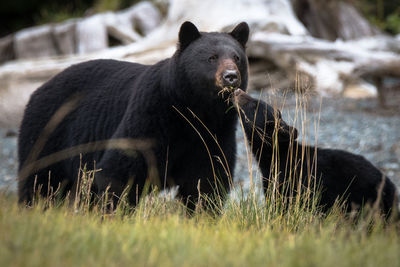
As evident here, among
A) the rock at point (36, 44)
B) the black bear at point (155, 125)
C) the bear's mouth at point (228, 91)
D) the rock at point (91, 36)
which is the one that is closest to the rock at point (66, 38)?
the rock at point (36, 44)

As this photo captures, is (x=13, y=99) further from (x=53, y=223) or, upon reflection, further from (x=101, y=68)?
(x=53, y=223)

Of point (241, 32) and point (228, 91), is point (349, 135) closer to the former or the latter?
point (241, 32)

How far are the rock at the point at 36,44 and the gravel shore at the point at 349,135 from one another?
14.0 feet

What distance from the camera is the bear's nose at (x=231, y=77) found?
13.3ft

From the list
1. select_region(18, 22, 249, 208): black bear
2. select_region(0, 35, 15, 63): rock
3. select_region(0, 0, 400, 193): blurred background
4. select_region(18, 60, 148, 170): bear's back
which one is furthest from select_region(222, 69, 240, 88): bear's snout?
select_region(0, 35, 15, 63): rock

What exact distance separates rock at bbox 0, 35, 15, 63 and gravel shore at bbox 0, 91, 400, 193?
16.6 feet

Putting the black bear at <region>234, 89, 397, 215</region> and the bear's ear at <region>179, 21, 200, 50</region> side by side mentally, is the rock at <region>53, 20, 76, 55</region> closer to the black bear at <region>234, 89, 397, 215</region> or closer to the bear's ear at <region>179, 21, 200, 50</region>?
the bear's ear at <region>179, 21, 200, 50</region>

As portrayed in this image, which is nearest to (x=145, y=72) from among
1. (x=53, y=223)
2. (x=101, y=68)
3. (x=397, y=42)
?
(x=101, y=68)

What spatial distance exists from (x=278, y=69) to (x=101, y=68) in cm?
753

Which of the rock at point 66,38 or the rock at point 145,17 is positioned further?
the rock at point 145,17

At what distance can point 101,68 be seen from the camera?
5.21 m

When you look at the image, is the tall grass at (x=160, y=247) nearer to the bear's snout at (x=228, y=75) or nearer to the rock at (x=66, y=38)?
the bear's snout at (x=228, y=75)

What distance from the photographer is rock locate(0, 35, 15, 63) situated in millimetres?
15633

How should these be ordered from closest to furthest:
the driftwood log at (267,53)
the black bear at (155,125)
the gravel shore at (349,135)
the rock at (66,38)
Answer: the black bear at (155,125) < the gravel shore at (349,135) < the driftwood log at (267,53) < the rock at (66,38)
